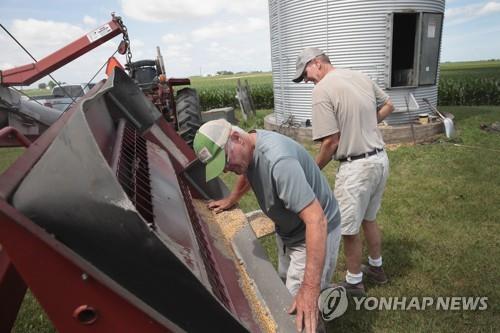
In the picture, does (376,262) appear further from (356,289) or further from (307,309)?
(307,309)

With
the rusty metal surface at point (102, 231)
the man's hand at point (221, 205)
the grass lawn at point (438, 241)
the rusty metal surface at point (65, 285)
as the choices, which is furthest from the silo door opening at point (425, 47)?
the rusty metal surface at point (65, 285)

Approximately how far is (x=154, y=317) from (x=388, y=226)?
3.89 meters

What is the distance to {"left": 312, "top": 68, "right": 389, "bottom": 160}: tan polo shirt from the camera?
2.98 meters

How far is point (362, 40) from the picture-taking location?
8484mm

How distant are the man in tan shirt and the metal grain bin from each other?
5.87 m

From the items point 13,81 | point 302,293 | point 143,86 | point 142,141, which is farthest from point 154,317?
point 143,86

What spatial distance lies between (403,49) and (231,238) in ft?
41.2

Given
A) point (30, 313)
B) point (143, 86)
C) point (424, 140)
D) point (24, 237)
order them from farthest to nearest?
point (424, 140), point (143, 86), point (30, 313), point (24, 237)

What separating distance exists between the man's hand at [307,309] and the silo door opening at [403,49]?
10862 millimetres

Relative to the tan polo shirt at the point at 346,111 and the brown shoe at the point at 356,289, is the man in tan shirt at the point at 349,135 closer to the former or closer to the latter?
the tan polo shirt at the point at 346,111

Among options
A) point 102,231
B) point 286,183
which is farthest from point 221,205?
point 102,231

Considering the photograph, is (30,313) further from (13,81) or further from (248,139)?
(13,81)

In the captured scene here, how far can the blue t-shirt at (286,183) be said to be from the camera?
195cm

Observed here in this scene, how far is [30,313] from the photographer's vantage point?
3404mm
